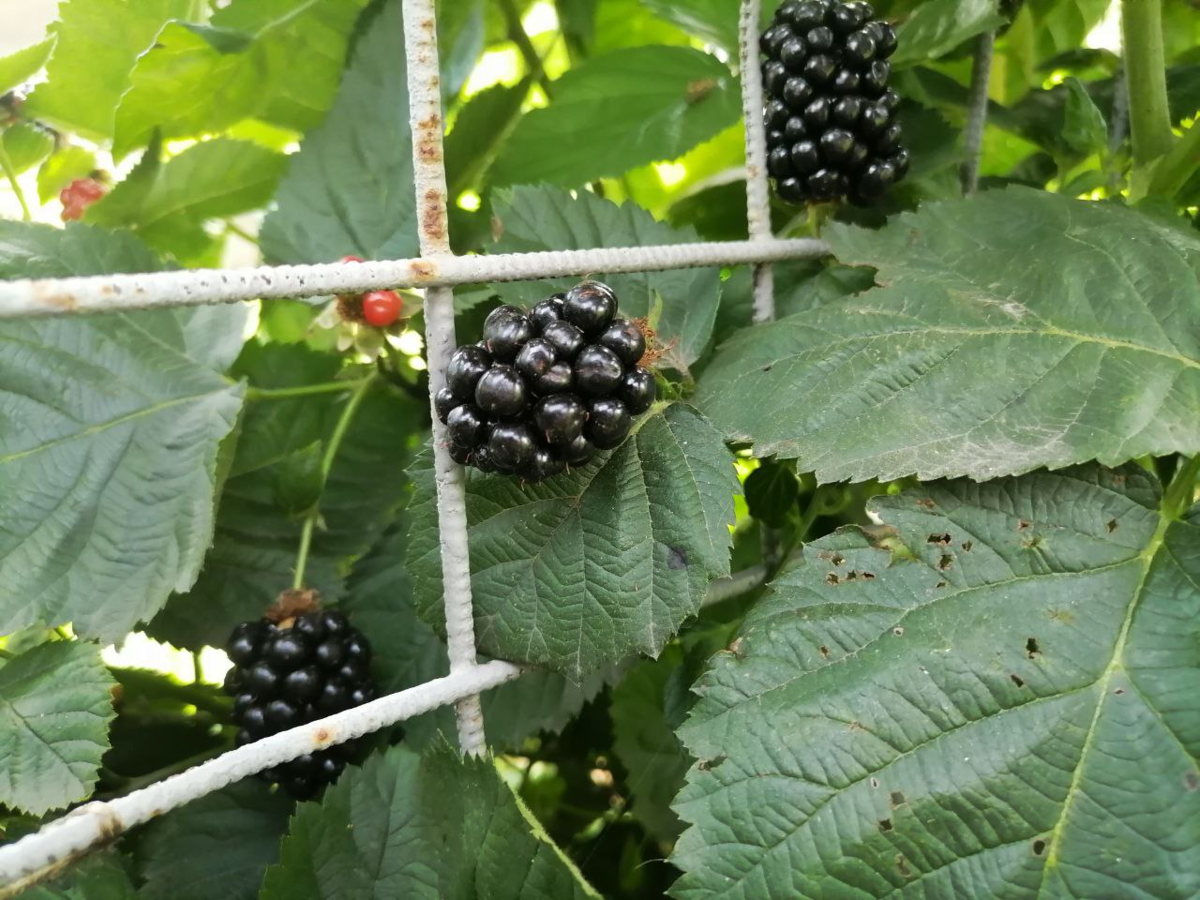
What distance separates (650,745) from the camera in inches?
28.5

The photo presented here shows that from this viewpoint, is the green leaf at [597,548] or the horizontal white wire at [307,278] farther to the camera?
the green leaf at [597,548]

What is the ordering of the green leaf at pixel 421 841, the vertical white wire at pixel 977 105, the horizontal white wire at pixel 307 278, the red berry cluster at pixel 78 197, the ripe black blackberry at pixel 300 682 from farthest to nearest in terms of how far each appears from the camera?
the red berry cluster at pixel 78 197 < the vertical white wire at pixel 977 105 < the ripe black blackberry at pixel 300 682 < the green leaf at pixel 421 841 < the horizontal white wire at pixel 307 278

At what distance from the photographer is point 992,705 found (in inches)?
15.5

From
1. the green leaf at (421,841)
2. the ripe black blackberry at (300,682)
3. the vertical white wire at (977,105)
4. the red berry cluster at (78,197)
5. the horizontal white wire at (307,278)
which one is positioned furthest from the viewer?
the red berry cluster at (78,197)

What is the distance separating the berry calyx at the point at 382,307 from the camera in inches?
25.1

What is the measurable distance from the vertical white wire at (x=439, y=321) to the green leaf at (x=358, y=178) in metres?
0.22

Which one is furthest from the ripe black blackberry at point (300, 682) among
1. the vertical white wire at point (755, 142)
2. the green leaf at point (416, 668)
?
the vertical white wire at point (755, 142)

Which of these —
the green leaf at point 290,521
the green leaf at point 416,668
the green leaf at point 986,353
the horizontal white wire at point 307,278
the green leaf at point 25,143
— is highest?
the green leaf at point 25,143

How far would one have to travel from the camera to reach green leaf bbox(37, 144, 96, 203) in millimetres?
824

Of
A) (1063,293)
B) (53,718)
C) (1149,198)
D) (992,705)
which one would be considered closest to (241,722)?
(53,718)

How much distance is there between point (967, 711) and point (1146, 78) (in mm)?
486

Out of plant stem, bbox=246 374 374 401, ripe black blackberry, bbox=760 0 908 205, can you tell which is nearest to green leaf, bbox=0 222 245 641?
plant stem, bbox=246 374 374 401

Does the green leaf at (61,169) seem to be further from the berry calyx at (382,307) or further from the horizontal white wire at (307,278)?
the horizontal white wire at (307,278)

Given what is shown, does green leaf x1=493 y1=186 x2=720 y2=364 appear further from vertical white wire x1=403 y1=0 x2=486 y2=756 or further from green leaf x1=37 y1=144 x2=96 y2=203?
green leaf x1=37 y1=144 x2=96 y2=203
